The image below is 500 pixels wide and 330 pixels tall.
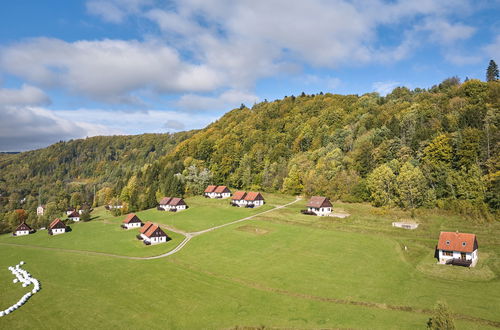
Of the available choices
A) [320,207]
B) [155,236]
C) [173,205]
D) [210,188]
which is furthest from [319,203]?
[210,188]

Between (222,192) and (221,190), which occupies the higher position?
(221,190)

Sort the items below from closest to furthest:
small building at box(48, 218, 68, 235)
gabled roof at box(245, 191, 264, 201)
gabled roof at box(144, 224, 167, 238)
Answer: gabled roof at box(144, 224, 167, 238)
small building at box(48, 218, 68, 235)
gabled roof at box(245, 191, 264, 201)

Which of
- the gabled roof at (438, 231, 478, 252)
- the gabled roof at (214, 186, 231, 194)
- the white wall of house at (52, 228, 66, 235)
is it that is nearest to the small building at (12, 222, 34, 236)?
the white wall of house at (52, 228, 66, 235)

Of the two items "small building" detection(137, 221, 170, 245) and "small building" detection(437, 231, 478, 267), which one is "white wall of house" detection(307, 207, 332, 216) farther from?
"small building" detection(137, 221, 170, 245)

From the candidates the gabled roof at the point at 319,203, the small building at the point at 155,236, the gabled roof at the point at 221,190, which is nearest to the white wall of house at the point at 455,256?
the gabled roof at the point at 319,203

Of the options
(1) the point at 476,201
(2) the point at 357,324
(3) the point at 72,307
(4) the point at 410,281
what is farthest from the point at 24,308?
(1) the point at 476,201

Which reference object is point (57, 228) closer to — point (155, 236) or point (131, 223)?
point (131, 223)
